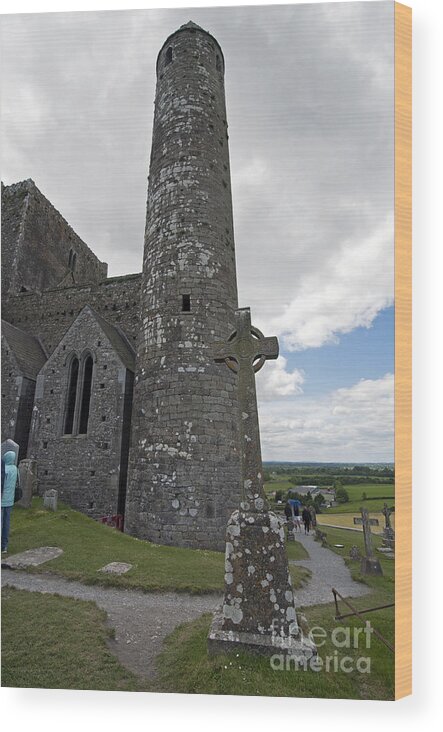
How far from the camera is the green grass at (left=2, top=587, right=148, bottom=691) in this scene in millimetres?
4215

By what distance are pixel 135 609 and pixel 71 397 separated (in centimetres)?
817

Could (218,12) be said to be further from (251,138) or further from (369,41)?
(369,41)

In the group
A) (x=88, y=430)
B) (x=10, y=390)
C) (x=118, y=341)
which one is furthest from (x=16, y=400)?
(x=118, y=341)

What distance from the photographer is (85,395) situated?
40.5 feet

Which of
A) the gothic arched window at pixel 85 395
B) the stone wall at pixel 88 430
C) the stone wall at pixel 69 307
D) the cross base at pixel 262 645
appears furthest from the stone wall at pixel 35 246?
the cross base at pixel 262 645

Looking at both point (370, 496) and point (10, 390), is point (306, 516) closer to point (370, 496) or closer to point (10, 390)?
point (370, 496)

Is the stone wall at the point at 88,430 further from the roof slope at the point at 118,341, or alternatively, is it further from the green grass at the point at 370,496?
the green grass at the point at 370,496

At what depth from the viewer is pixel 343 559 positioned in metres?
9.59

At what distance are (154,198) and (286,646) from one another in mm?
10301

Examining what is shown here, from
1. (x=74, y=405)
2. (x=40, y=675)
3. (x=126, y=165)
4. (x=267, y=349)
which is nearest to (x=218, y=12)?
(x=126, y=165)

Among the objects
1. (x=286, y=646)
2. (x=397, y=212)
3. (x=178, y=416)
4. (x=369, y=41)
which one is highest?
(x=369, y=41)

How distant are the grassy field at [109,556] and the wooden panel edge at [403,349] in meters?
2.55

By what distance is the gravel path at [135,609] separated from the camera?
4379 millimetres

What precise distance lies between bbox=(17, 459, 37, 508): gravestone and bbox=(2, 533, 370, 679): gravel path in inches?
147
